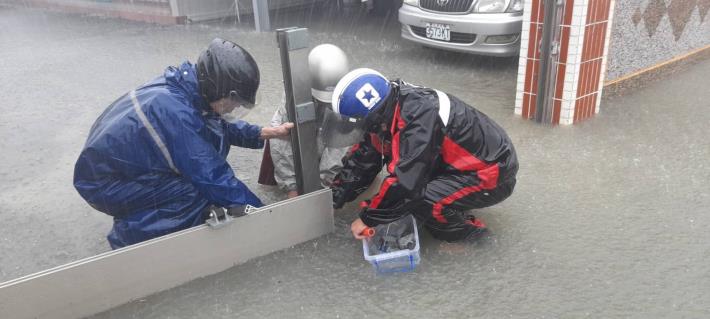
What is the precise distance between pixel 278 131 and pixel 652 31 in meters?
4.43

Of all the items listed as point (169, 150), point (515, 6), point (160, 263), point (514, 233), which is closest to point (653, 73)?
point (515, 6)

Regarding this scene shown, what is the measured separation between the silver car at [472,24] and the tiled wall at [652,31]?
115 centimetres

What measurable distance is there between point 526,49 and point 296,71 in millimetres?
2601

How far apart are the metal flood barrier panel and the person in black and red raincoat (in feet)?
1.16

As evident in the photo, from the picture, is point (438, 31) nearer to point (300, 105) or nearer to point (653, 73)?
point (653, 73)

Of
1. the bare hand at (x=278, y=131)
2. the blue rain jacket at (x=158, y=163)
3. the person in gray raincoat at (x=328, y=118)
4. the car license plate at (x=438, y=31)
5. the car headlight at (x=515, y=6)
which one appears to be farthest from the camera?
the car license plate at (x=438, y=31)

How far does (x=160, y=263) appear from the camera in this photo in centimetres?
265

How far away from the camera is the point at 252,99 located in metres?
2.77

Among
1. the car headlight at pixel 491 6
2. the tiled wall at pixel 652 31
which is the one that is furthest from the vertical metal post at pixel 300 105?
the car headlight at pixel 491 6

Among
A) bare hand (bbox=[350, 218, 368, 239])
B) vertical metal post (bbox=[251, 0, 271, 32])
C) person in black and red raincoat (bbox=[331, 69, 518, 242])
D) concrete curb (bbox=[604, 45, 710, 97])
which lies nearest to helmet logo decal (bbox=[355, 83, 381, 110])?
person in black and red raincoat (bbox=[331, 69, 518, 242])

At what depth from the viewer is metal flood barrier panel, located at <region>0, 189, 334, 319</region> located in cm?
239

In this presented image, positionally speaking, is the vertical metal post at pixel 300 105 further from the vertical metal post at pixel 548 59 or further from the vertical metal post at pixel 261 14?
the vertical metal post at pixel 261 14

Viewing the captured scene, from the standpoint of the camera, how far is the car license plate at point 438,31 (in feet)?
20.8

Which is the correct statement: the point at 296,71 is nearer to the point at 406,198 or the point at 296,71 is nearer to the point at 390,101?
the point at 390,101
